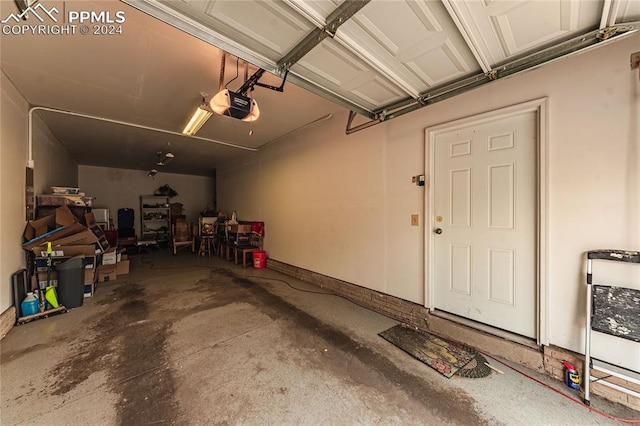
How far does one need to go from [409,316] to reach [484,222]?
1506mm

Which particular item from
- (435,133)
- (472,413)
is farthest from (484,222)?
(472,413)

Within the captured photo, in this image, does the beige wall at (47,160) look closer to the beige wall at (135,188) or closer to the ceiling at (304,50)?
the ceiling at (304,50)

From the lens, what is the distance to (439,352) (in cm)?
240

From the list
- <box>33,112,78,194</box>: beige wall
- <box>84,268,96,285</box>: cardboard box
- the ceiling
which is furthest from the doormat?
<box>33,112,78,194</box>: beige wall

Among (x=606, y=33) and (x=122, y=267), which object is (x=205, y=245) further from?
(x=606, y=33)

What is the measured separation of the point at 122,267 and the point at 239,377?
16.4 feet

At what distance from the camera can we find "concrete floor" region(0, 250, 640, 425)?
165 cm

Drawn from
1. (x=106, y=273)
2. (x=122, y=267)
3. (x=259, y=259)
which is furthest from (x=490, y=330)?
(x=122, y=267)

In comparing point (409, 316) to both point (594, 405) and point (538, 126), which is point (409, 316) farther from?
point (538, 126)

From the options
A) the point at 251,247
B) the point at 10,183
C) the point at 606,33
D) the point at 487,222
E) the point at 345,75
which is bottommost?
the point at 251,247

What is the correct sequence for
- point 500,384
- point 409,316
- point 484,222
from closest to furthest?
point 500,384 → point 484,222 → point 409,316

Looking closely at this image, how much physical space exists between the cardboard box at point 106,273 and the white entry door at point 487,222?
19.9 ft

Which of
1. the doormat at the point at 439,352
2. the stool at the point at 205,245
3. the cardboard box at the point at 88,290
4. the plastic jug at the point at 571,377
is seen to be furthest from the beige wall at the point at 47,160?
the plastic jug at the point at 571,377

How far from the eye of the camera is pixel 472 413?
1.68 metres
